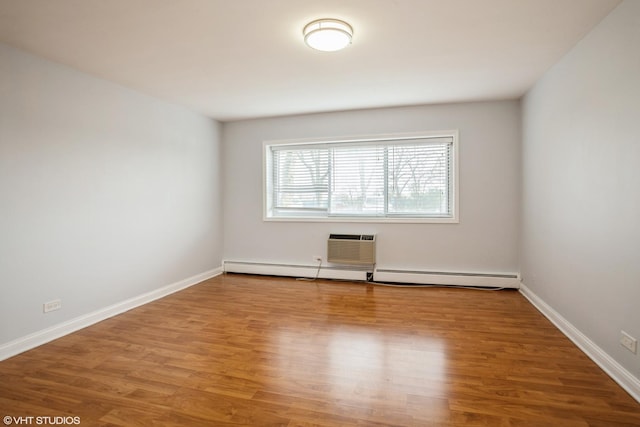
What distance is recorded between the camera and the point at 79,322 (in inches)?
124

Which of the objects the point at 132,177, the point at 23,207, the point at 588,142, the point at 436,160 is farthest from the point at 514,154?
the point at 23,207

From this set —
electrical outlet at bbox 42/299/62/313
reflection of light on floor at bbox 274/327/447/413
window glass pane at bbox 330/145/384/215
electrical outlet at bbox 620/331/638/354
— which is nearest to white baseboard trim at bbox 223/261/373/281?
window glass pane at bbox 330/145/384/215

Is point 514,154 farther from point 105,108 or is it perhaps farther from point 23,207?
point 23,207

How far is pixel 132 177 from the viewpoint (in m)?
3.81

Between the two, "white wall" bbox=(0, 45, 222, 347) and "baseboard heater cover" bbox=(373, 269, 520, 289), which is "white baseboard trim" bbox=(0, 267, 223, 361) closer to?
"white wall" bbox=(0, 45, 222, 347)

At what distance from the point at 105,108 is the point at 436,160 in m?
4.16

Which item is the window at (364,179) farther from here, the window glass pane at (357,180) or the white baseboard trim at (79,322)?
the white baseboard trim at (79,322)

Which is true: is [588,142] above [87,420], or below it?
above

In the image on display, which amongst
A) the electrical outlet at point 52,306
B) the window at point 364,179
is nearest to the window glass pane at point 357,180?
the window at point 364,179

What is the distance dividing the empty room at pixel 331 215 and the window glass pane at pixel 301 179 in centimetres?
5

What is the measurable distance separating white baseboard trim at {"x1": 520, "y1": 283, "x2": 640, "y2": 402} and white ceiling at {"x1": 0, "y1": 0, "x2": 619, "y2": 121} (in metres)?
2.42

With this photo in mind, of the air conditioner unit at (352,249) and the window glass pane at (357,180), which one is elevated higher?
the window glass pane at (357,180)

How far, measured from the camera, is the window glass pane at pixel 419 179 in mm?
4727

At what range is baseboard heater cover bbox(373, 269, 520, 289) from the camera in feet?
14.5
